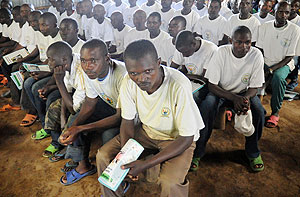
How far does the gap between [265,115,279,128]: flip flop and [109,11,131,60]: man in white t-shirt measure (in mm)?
2411

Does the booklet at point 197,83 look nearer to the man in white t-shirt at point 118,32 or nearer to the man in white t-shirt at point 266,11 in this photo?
the man in white t-shirt at point 118,32

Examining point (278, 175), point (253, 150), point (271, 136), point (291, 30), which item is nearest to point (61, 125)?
point (253, 150)

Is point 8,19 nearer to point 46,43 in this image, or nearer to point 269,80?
point 46,43

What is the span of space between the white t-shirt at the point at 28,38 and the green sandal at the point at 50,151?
1844mm

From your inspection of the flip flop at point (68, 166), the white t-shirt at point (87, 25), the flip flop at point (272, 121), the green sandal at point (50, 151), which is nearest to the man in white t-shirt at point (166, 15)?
the white t-shirt at point (87, 25)

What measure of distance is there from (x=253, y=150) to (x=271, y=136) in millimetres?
604

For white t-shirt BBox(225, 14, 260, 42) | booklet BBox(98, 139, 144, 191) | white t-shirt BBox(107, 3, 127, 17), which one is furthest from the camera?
white t-shirt BBox(107, 3, 127, 17)

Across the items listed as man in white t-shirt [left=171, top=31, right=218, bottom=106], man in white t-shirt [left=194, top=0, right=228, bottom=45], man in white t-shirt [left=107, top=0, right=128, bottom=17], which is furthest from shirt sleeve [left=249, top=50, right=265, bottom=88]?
man in white t-shirt [left=107, top=0, right=128, bottom=17]

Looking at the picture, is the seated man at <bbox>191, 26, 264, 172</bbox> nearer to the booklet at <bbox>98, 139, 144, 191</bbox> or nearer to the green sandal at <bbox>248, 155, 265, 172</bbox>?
the green sandal at <bbox>248, 155, 265, 172</bbox>

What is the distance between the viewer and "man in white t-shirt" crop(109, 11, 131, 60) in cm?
381

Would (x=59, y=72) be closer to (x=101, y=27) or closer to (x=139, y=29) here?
(x=139, y=29)

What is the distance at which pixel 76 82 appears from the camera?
2.14 m

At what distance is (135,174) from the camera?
1392 millimetres

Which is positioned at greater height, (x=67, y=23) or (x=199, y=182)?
(x=67, y=23)
